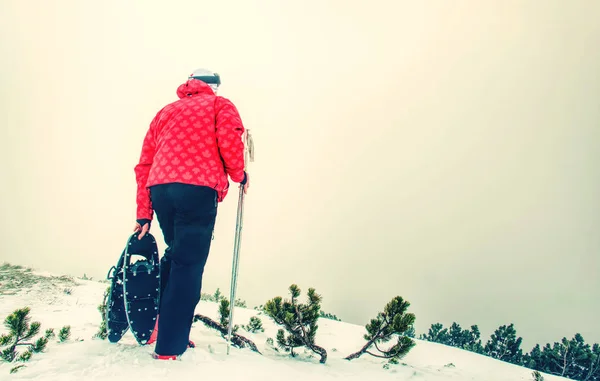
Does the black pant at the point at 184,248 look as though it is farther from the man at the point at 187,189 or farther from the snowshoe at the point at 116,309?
the snowshoe at the point at 116,309

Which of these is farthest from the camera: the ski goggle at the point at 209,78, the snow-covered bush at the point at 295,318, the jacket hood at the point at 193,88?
the snow-covered bush at the point at 295,318

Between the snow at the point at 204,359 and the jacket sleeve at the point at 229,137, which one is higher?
the jacket sleeve at the point at 229,137

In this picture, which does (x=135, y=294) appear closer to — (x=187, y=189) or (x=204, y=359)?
(x=204, y=359)

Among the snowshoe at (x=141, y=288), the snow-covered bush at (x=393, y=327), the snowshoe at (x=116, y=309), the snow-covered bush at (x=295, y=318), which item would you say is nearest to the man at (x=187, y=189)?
the snowshoe at (x=141, y=288)

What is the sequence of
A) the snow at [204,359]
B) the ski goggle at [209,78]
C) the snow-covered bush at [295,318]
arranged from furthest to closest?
the snow-covered bush at [295,318], the ski goggle at [209,78], the snow at [204,359]

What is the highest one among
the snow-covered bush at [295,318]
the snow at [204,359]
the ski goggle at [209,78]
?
the ski goggle at [209,78]

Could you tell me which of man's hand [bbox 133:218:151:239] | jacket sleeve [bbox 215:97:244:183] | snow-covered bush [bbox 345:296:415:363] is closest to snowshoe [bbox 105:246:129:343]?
man's hand [bbox 133:218:151:239]

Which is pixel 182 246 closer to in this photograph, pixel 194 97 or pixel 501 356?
pixel 194 97

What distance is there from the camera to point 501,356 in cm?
704

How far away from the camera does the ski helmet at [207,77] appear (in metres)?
3.21

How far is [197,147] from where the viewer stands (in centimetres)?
273

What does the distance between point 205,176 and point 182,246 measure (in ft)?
1.91

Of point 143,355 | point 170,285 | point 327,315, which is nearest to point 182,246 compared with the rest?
point 170,285

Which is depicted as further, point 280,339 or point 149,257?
point 280,339
